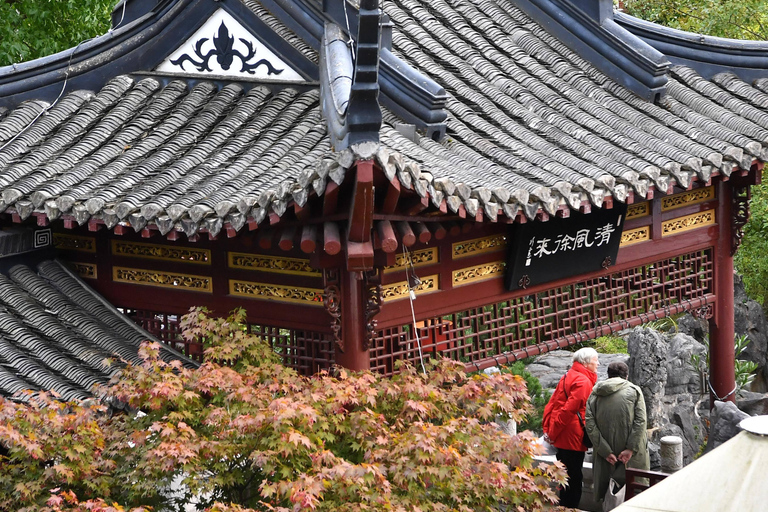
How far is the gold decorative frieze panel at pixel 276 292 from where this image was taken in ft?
27.0

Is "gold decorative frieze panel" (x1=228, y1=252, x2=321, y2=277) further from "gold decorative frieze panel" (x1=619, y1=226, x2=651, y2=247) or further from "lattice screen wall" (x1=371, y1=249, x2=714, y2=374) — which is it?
"gold decorative frieze panel" (x1=619, y1=226, x2=651, y2=247)

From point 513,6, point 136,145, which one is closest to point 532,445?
point 136,145

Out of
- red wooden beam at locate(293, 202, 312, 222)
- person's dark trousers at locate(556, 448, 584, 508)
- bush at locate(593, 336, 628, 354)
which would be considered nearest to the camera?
red wooden beam at locate(293, 202, 312, 222)

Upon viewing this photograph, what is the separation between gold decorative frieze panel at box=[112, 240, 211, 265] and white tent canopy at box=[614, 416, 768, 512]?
3998 mm

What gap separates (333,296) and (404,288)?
2.47ft

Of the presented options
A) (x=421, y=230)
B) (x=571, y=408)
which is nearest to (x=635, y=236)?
(x=571, y=408)

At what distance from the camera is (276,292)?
27.7 feet

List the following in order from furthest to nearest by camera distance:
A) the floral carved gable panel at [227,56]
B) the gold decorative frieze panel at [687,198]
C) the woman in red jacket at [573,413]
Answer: the gold decorative frieze panel at [687,198]
the woman in red jacket at [573,413]
the floral carved gable panel at [227,56]

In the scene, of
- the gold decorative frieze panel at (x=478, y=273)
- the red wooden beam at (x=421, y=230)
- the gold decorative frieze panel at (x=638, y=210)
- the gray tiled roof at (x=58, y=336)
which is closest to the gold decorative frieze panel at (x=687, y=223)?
the gold decorative frieze panel at (x=638, y=210)

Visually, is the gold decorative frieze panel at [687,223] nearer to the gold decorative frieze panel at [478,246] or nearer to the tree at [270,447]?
the gold decorative frieze panel at [478,246]

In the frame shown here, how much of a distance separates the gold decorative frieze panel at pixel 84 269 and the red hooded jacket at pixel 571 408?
13.8 feet

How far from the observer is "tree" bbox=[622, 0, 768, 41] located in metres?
19.9

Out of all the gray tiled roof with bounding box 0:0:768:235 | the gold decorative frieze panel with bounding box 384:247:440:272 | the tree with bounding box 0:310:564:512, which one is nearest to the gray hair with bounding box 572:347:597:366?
the gray tiled roof with bounding box 0:0:768:235

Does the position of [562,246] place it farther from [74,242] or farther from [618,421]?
[74,242]
